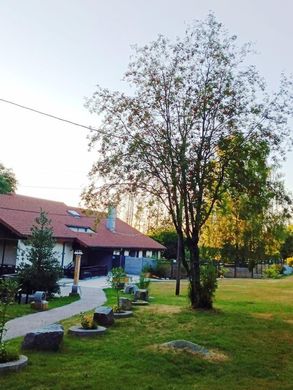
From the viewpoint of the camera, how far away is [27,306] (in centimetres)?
1559

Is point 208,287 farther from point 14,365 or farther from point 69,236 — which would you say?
point 69,236

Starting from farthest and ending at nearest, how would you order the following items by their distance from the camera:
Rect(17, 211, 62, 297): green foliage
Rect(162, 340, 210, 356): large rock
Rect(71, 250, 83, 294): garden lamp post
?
Rect(71, 250, 83, 294): garden lamp post → Rect(17, 211, 62, 297): green foliage → Rect(162, 340, 210, 356): large rock

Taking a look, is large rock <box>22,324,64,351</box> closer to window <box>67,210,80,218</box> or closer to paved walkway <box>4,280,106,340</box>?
paved walkway <box>4,280,106,340</box>

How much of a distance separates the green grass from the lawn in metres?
2.01

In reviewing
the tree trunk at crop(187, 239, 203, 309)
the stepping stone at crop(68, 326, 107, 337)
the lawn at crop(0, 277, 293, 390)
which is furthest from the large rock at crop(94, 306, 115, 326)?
the tree trunk at crop(187, 239, 203, 309)

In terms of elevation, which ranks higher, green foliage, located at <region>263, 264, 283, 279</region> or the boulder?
green foliage, located at <region>263, 264, 283, 279</region>

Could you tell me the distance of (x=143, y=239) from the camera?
42.6 m

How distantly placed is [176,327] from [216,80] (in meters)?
8.76

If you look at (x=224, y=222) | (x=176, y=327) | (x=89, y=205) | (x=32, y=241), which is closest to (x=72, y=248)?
(x=224, y=222)

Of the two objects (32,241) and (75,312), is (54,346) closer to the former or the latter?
(75,312)

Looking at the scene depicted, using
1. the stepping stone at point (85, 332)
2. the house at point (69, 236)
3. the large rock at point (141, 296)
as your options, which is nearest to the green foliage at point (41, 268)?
the large rock at point (141, 296)

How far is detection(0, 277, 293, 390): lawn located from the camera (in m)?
6.87

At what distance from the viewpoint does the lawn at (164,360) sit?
6871 millimetres

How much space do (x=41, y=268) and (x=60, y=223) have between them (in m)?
13.9
